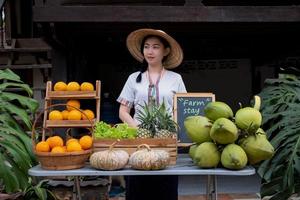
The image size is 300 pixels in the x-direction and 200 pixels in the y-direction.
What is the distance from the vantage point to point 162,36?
116 inches

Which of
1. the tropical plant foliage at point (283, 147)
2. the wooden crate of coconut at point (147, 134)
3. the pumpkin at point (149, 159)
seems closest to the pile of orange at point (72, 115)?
the wooden crate of coconut at point (147, 134)

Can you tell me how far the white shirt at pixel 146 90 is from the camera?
2.97 meters

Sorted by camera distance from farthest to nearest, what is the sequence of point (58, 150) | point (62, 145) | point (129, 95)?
point (129, 95)
point (62, 145)
point (58, 150)

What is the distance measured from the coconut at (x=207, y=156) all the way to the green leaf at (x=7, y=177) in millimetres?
1022

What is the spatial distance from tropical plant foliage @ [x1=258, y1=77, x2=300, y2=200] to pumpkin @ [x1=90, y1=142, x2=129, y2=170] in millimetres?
933

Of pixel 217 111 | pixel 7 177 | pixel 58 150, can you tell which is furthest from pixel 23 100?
pixel 217 111

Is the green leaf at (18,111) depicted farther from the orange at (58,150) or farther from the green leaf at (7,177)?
the orange at (58,150)

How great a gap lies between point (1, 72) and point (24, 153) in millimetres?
632

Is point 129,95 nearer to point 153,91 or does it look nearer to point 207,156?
point 153,91

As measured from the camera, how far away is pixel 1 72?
3.04 m

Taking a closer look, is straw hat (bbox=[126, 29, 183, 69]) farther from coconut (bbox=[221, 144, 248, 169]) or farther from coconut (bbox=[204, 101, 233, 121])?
coconut (bbox=[221, 144, 248, 169])

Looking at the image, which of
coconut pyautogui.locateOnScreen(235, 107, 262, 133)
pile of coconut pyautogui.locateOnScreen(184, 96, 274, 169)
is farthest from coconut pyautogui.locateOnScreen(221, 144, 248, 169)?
coconut pyautogui.locateOnScreen(235, 107, 262, 133)

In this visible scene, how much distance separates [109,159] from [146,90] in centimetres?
76

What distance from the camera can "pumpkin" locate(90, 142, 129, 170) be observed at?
2.33 m
